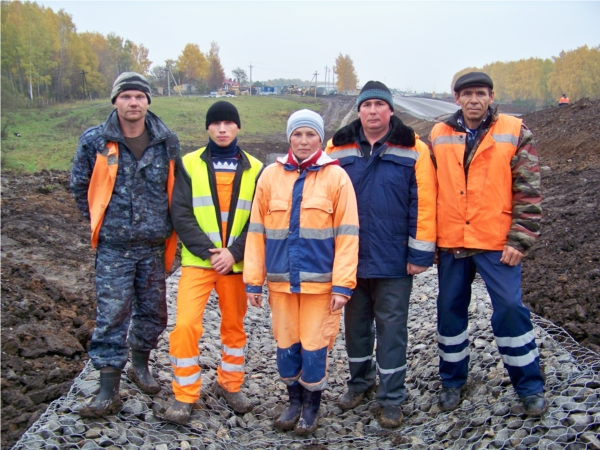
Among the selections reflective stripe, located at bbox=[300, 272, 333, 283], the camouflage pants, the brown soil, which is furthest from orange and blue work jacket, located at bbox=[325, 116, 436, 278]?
the brown soil

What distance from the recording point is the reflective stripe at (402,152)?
12.8 feet

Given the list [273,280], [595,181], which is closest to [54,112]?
[595,181]

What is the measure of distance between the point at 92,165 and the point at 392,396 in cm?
290

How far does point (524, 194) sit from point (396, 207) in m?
0.91

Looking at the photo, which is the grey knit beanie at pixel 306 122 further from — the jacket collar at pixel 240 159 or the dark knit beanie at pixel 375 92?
the jacket collar at pixel 240 159

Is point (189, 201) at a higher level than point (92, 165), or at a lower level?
lower

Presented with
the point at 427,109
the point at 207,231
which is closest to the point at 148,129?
the point at 207,231

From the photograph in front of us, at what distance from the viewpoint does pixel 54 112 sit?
3725 cm

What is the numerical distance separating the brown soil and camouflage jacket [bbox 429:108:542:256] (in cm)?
179

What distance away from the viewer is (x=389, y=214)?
3926 millimetres

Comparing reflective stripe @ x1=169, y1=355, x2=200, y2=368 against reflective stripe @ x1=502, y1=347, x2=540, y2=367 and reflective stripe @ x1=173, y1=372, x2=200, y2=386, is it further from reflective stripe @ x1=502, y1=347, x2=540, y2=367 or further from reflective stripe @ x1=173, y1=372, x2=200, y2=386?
reflective stripe @ x1=502, y1=347, x2=540, y2=367

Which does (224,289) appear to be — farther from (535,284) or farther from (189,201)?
(535,284)

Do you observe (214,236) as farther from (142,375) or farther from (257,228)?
(142,375)

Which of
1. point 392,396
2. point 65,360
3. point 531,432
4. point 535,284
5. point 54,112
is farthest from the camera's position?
point 54,112
